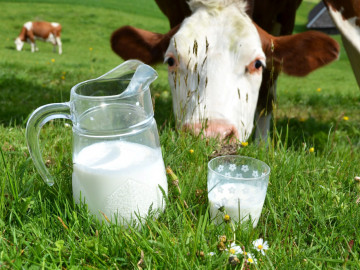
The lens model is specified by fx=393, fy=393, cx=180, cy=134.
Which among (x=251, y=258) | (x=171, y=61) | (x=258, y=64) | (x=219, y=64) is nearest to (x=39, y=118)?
(x=251, y=258)

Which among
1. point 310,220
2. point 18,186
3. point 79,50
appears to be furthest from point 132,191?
point 79,50

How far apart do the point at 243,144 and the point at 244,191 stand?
0.69m

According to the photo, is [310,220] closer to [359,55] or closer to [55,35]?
[359,55]

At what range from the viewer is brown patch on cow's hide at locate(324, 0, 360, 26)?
3.10m

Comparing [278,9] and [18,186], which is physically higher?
[278,9]

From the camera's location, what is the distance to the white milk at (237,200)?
1.58 meters

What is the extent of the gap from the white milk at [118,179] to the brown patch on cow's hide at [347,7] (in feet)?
7.71

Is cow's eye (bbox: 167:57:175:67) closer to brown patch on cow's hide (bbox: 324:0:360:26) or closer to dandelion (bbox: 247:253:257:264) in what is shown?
brown patch on cow's hide (bbox: 324:0:360:26)

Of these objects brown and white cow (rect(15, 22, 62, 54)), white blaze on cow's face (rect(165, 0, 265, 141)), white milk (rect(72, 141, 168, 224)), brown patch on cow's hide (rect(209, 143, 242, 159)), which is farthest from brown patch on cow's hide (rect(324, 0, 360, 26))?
brown and white cow (rect(15, 22, 62, 54))

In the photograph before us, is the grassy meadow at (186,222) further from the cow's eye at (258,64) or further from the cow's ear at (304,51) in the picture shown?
the cow's ear at (304,51)

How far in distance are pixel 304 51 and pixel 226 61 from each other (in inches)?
39.8

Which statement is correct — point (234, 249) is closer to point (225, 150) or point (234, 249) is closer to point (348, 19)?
point (225, 150)

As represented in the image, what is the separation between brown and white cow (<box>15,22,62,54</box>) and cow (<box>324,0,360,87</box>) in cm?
1519

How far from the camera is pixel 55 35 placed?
17.0 metres
